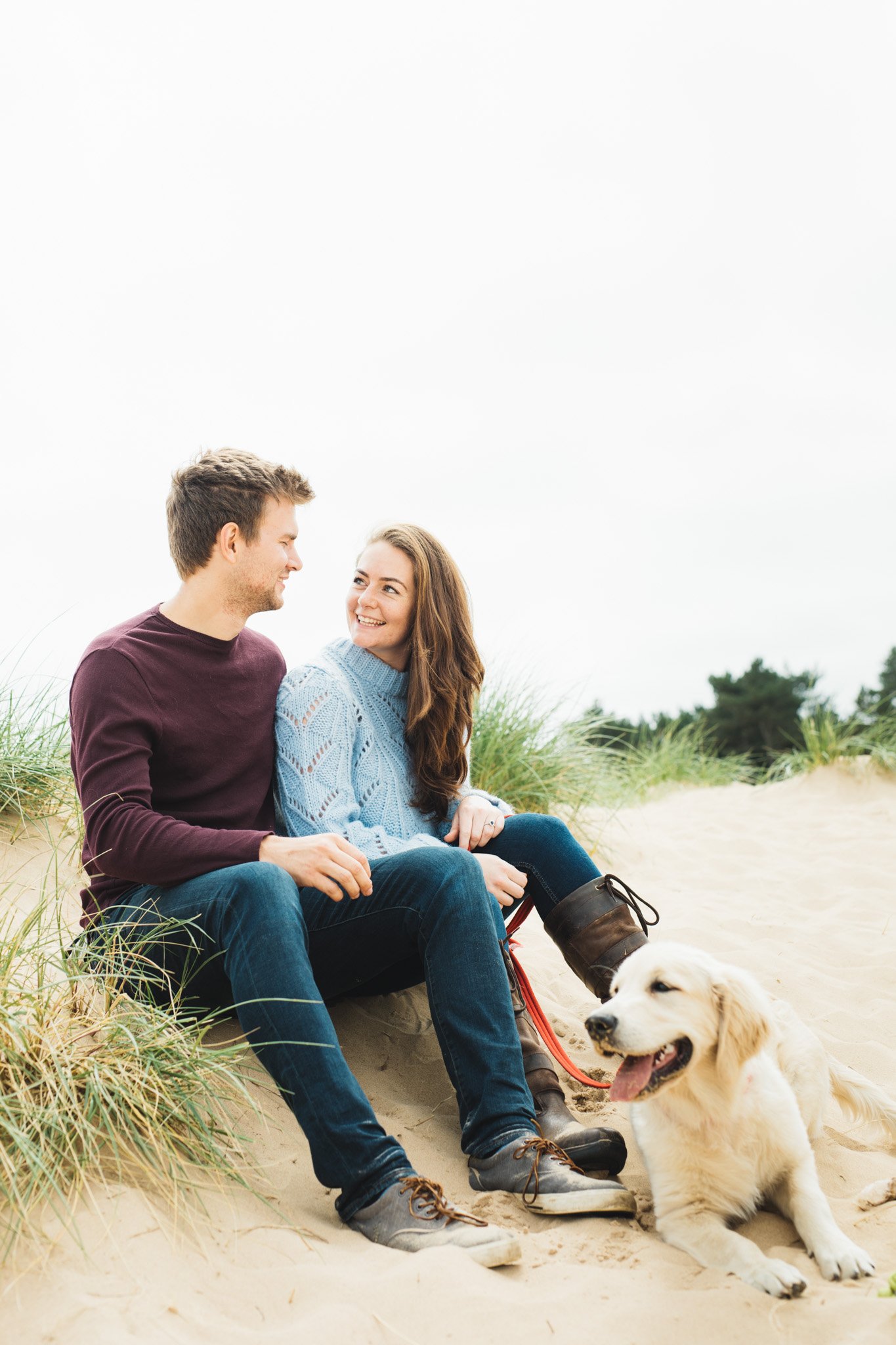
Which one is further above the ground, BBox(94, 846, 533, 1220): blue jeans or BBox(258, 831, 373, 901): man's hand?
BBox(258, 831, 373, 901): man's hand

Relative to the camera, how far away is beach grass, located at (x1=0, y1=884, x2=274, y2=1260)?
2.04 metres

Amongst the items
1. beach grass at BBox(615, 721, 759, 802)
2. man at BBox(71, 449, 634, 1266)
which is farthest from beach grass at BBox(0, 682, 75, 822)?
beach grass at BBox(615, 721, 759, 802)

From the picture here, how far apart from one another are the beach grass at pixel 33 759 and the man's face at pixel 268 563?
1632 millimetres

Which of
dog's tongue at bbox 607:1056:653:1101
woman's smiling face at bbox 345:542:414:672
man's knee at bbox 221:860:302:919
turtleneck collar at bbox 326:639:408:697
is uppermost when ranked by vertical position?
woman's smiling face at bbox 345:542:414:672

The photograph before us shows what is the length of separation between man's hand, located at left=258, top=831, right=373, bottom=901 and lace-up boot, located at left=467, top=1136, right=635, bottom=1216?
73 centimetres

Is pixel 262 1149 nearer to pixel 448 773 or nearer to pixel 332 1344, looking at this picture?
pixel 332 1344

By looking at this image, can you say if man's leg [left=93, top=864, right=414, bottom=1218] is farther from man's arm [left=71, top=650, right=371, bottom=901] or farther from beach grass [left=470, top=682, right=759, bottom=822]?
beach grass [left=470, top=682, right=759, bottom=822]

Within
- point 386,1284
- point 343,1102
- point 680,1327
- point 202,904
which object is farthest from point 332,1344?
point 202,904

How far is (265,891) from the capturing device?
2.40 metres

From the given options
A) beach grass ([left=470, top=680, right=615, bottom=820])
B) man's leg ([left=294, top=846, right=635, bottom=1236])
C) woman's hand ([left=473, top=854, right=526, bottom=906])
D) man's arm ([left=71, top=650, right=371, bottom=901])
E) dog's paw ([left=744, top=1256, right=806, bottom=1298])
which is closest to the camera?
dog's paw ([left=744, top=1256, right=806, bottom=1298])

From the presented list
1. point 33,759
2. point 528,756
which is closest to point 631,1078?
point 33,759

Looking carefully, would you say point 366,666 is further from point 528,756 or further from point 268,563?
point 528,756

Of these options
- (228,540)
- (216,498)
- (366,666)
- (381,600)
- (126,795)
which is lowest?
(126,795)

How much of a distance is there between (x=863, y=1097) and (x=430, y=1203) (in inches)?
52.5
